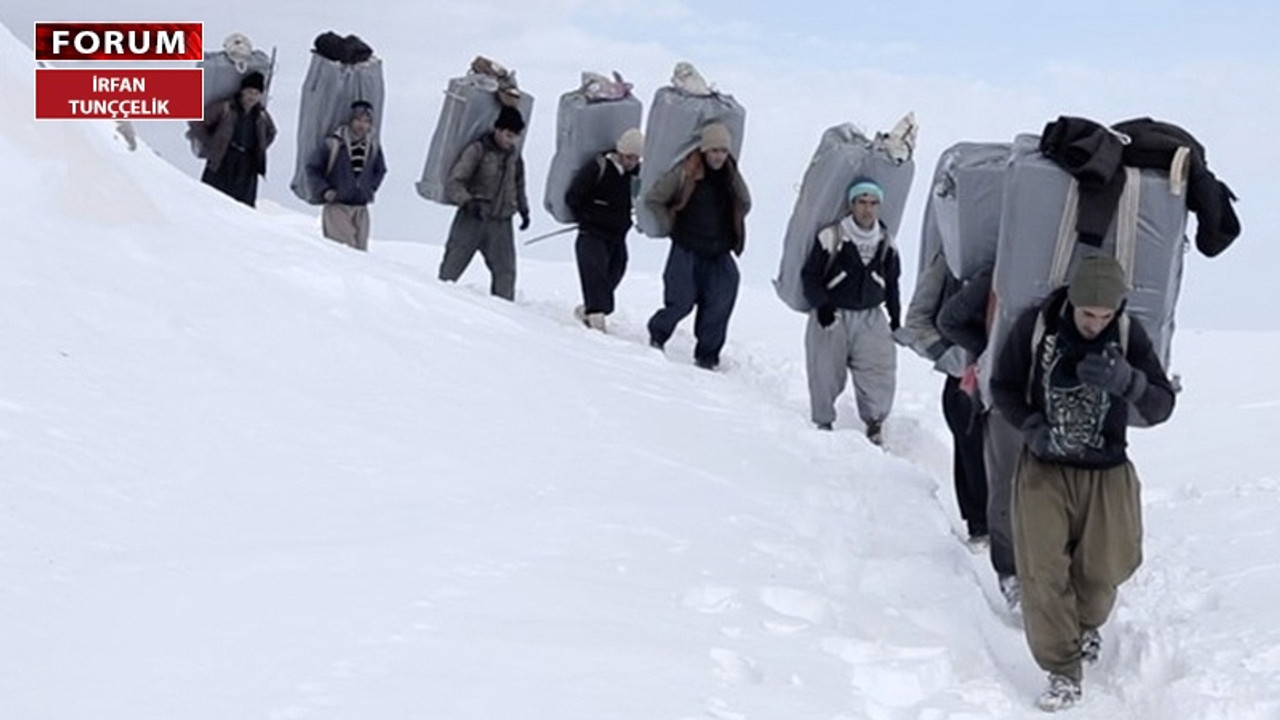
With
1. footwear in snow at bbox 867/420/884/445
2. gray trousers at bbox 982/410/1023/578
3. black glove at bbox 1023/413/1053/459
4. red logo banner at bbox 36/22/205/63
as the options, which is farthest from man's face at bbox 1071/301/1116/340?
red logo banner at bbox 36/22/205/63

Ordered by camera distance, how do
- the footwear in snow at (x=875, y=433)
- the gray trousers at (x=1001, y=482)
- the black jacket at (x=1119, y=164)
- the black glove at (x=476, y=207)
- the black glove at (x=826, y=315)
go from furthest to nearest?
the black glove at (x=476, y=207) → the footwear in snow at (x=875, y=433) → the black glove at (x=826, y=315) → the gray trousers at (x=1001, y=482) → the black jacket at (x=1119, y=164)

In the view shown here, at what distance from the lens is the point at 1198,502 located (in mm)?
9219

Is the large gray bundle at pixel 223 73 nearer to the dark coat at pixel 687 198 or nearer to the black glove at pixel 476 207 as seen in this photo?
the black glove at pixel 476 207

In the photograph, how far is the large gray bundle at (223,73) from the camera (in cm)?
1342

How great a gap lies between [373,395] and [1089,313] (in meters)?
3.31

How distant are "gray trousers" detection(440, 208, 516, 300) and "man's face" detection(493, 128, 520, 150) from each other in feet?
1.96

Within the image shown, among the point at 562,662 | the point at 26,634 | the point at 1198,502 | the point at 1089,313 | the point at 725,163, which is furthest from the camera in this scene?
the point at 725,163

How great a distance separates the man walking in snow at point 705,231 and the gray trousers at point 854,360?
1.59m

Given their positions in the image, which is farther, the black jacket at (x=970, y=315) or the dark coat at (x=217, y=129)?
the dark coat at (x=217, y=129)

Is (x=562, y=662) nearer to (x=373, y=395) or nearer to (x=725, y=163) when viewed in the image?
(x=373, y=395)

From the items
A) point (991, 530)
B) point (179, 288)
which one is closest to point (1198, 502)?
point (991, 530)

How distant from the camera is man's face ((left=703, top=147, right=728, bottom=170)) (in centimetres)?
1137

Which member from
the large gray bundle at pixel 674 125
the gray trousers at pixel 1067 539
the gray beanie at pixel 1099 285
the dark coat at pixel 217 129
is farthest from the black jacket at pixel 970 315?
the dark coat at pixel 217 129

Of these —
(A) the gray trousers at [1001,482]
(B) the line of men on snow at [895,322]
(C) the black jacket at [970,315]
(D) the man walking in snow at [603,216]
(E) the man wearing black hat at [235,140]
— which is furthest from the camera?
(E) the man wearing black hat at [235,140]
